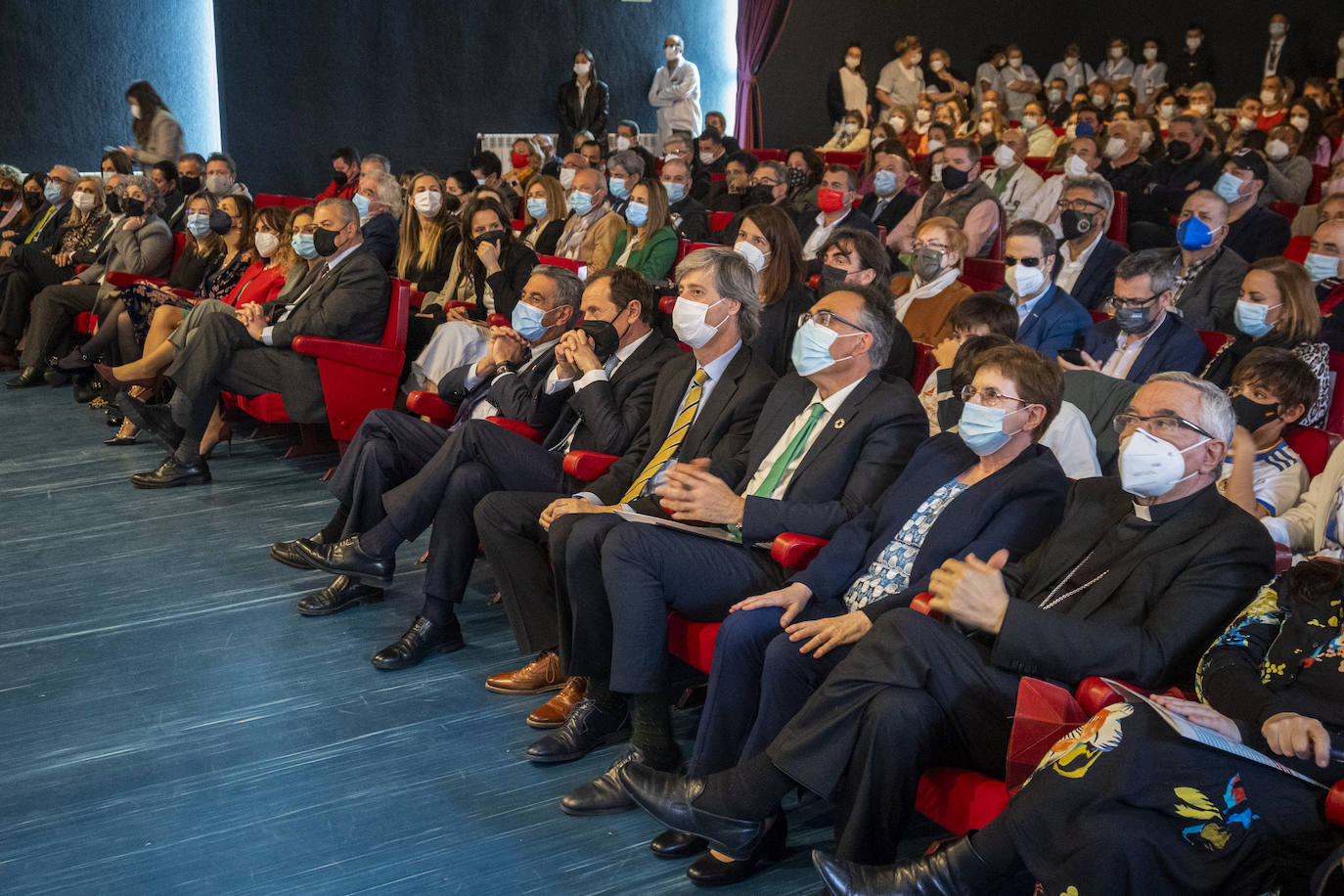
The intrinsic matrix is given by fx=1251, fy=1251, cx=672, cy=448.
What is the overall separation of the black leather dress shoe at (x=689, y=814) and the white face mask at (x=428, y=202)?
3.72 metres

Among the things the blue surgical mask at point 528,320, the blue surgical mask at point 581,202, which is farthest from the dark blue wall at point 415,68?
the blue surgical mask at point 528,320

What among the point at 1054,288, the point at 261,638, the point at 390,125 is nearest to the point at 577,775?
the point at 261,638

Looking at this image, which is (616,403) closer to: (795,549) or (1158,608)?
(795,549)

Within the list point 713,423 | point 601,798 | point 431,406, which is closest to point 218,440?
point 431,406

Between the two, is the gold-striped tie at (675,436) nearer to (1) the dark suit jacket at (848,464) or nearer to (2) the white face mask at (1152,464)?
(1) the dark suit jacket at (848,464)

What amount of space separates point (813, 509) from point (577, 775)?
0.78 m

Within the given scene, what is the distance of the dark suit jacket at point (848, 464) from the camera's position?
2684 millimetres

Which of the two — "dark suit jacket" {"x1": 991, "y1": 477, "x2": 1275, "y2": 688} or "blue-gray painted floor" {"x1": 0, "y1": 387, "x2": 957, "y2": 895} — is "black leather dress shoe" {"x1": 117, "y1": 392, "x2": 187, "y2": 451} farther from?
"dark suit jacket" {"x1": 991, "y1": 477, "x2": 1275, "y2": 688}

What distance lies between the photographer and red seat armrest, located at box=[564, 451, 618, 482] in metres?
3.23

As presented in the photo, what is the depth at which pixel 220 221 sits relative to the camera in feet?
18.3

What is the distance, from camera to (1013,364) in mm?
2465

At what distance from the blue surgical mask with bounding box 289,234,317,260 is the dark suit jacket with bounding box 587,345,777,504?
222cm

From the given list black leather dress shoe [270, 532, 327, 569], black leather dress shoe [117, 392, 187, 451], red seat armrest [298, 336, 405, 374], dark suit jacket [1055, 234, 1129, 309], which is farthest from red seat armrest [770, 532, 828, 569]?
black leather dress shoe [117, 392, 187, 451]

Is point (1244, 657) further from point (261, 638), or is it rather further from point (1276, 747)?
point (261, 638)
